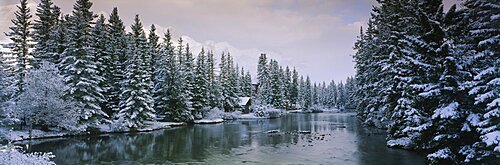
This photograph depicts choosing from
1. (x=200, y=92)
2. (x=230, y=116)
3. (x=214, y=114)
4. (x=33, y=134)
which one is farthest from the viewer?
(x=230, y=116)

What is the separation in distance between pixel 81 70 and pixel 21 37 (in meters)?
7.74

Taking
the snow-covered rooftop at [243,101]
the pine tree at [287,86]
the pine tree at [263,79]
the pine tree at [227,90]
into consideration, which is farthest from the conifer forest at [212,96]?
the pine tree at [287,86]

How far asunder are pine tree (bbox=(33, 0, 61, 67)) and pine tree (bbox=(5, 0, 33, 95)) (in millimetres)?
1032

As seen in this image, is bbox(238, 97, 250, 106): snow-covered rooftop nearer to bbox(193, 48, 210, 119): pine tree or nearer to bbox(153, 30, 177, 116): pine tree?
bbox(193, 48, 210, 119): pine tree

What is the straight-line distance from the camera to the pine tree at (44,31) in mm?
36941

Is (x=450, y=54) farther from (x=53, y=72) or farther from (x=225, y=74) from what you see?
(x=225, y=74)

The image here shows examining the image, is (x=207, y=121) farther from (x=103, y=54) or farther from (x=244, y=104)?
(x=244, y=104)

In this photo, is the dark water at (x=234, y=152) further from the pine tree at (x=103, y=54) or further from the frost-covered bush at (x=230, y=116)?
the frost-covered bush at (x=230, y=116)

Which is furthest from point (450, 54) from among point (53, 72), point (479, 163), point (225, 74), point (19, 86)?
point (225, 74)

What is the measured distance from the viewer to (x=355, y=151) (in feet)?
71.4

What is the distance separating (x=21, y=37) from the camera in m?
34.9

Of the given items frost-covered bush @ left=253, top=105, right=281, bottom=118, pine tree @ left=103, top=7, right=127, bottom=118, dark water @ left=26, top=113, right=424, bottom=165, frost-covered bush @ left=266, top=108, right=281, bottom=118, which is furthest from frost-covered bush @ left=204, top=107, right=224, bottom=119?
dark water @ left=26, top=113, right=424, bottom=165

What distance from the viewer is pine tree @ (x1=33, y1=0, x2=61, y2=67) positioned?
121 feet

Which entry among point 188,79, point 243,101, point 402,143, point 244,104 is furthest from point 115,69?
point 402,143
